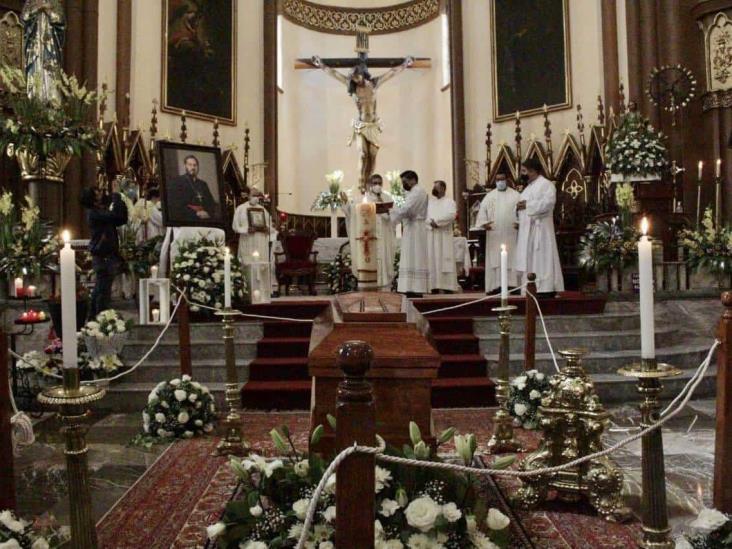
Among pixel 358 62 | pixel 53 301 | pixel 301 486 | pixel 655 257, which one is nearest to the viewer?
pixel 301 486

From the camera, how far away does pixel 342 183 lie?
16266 mm

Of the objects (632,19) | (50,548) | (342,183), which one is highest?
(632,19)

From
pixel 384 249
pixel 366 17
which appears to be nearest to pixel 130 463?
pixel 384 249

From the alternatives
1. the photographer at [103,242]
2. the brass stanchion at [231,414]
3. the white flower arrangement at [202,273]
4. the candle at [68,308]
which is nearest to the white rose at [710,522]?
the candle at [68,308]

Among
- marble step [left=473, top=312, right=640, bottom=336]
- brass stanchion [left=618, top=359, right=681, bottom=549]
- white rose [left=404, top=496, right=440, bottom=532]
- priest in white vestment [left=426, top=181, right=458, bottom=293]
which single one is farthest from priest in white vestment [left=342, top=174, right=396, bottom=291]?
brass stanchion [left=618, top=359, right=681, bottom=549]

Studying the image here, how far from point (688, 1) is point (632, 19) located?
2.87 ft

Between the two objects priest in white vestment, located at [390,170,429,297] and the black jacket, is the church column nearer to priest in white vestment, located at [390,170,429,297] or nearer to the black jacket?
priest in white vestment, located at [390,170,429,297]

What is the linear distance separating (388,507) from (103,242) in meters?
5.35

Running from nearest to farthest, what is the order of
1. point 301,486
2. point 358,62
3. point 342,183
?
point 301,486 < point 358,62 < point 342,183

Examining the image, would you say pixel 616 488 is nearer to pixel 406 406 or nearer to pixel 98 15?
pixel 406 406

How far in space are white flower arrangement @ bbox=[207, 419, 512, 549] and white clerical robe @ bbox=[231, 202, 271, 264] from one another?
6.58 metres

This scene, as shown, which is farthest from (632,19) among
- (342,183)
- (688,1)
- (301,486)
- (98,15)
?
(301,486)

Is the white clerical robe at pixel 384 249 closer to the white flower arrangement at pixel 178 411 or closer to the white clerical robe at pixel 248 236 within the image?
the white clerical robe at pixel 248 236

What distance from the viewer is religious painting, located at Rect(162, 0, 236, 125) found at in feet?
41.5
